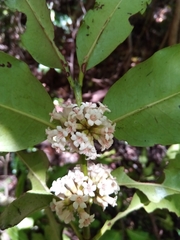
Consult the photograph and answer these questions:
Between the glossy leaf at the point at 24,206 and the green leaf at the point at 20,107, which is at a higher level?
the green leaf at the point at 20,107

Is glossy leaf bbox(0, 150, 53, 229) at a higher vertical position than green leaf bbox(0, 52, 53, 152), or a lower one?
lower

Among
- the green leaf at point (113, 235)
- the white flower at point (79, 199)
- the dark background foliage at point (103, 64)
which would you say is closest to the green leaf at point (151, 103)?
the white flower at point (79, 199)

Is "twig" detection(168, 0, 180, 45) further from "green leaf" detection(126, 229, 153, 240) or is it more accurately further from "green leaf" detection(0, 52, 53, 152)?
"green leaf" detection(0, 52, 53, 152)

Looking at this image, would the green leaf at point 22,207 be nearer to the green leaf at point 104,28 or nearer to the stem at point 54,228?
the stem at point 54,228

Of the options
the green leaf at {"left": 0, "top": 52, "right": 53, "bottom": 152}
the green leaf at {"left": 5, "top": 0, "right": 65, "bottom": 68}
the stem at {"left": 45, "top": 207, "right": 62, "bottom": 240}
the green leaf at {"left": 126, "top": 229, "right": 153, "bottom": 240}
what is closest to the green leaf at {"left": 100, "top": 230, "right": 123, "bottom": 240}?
the green leaf at {"left": 126, "top": 229, "right": 153, "bottom": 240}

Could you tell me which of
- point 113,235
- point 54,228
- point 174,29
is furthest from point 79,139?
point 174,29

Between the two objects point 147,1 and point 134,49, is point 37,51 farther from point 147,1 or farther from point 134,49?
point 134,49
